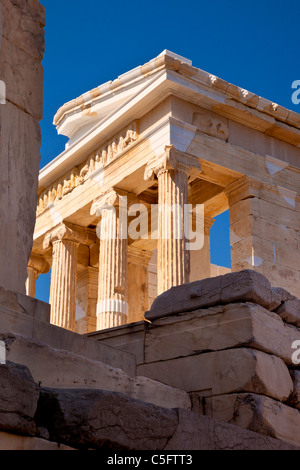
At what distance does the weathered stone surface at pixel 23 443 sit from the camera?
3.76 metres

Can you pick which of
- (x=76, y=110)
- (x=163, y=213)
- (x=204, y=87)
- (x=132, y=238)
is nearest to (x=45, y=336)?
(x=163, y=213)

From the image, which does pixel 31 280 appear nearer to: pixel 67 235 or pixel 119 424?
pixel 67 235

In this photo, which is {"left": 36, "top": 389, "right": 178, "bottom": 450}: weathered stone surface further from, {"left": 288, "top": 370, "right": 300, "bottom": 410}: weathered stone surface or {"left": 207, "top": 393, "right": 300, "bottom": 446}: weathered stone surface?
{"left": 288, "top": 370, "right": 300, "bottom": 410}: weathered stone surface

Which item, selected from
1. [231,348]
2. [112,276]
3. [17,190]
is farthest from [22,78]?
[112,276]

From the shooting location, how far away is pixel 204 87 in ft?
61.0

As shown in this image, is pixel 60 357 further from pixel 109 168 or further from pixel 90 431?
pixel 109 168

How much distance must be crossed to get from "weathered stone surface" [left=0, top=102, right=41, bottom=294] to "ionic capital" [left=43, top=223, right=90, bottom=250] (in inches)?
620

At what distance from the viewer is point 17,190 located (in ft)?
19.5

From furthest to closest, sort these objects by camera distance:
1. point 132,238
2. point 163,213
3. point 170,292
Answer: point 132,238, point 163,213, point 170,292

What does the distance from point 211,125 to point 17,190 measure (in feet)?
44.6

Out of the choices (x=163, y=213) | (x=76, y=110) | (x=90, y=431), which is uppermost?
(x=76, y=110)

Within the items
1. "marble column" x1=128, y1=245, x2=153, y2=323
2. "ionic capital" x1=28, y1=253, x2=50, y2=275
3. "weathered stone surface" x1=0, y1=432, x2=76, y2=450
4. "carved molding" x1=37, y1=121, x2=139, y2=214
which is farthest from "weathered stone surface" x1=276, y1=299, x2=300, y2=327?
"ionic capital" x1=28, y1=253, x2=50, y2=275

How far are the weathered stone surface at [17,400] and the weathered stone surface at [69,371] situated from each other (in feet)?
2.29

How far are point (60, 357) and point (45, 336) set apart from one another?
530 millimetres
